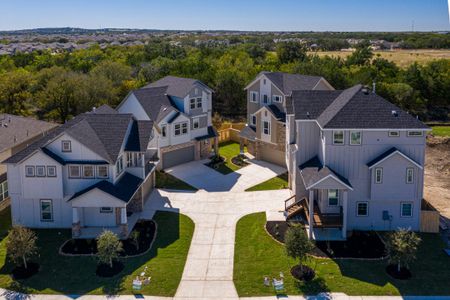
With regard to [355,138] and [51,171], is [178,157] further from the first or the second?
[355,138]

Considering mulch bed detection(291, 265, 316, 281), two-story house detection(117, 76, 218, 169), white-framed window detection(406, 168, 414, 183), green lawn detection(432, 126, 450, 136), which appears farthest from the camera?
green lawn detection(432, 126, 450, 136)

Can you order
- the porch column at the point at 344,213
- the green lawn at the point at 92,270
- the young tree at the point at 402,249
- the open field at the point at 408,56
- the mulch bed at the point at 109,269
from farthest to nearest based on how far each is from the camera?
the open field at the point at 408,56
the porch column at the point at 344,213
the mulch bed at the point at 109,269
the young tree at the point at 402,249
the green lawn at the point at 92,270

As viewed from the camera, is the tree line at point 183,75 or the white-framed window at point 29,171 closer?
the white-framed window at point 29,171

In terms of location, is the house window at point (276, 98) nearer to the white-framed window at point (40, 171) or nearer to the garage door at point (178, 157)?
the garage door at point (178, 157)

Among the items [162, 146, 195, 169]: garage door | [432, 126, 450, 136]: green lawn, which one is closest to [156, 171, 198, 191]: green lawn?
[162, 146, 195, 169]: garage door

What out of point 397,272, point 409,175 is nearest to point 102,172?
point 397,272

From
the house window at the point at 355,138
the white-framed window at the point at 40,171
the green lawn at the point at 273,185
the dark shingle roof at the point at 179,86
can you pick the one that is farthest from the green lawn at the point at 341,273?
the dark shingle roof at the point at 179,86

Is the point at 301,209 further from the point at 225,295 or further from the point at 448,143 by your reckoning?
the point at 448,143

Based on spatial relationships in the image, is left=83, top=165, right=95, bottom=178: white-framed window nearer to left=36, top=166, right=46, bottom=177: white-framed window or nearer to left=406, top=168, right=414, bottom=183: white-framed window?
left=36, top=166, right=46, bottom=177: white-framed window
